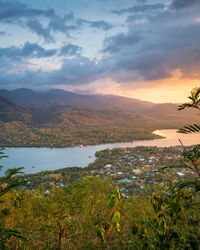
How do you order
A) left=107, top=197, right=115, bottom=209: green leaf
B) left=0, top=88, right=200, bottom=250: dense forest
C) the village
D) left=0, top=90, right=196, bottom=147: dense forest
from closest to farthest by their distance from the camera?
left=0, top=88, right=200, bottom=250: dense forest
left=107, top=197, right=115, bottom=209: green leaf
the village
left=0, top=90, right=196, bottom=147: dense forest

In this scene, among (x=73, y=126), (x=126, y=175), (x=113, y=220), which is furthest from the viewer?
(x=73, y=126)

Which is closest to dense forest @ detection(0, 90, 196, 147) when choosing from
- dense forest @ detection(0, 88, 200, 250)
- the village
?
the village

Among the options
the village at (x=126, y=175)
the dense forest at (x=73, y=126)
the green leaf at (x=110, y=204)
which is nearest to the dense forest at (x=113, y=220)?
the green leaf at (x=110, y=204)

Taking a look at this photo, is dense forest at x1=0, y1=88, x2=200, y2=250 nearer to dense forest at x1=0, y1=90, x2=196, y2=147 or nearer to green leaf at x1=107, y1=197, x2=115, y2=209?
green leaf at x1=107, y1=197, x2=115, y2=209

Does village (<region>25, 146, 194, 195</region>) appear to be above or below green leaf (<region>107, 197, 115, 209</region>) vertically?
below

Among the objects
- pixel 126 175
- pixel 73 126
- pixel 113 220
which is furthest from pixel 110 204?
pixel 73 126

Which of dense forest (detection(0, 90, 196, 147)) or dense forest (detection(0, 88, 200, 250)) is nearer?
dense forest (detection(0, 88, 200, 250))

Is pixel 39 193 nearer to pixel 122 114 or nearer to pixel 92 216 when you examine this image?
pixel 92 216

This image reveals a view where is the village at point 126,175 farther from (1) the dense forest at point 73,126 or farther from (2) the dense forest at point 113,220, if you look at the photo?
(1) the dense forest at point 73,126

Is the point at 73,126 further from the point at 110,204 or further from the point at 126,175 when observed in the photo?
the point at 110,204

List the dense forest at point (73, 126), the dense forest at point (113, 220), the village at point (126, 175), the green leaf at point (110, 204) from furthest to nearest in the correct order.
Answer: the dense forest at point (73, 126) → the village at point (126, 175) → the green leaf at point (110, 204) → the dense forest at point (113, 220)

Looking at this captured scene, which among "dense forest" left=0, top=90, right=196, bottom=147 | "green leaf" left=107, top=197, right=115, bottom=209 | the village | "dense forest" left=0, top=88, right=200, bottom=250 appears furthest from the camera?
"dense forest" left=0, top=90, right=196, bottom=147
